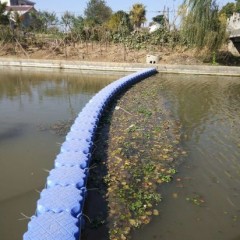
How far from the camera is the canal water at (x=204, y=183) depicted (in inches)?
222

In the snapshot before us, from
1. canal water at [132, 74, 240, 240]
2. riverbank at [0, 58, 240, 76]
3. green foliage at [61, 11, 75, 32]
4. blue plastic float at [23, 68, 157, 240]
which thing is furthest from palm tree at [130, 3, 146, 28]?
blue plastic float at [23, 68, 157, 240]

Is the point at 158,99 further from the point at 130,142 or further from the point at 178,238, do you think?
the point at 178,238

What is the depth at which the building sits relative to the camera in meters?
38.4

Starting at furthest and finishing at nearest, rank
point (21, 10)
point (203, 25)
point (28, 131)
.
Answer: point (21, 10) < point (203, 25) < point (28, 131)

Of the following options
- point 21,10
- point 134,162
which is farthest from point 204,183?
point 21,10

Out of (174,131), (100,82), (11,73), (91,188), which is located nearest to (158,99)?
(174,131)

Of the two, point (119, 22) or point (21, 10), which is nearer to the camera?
point (119, 22)

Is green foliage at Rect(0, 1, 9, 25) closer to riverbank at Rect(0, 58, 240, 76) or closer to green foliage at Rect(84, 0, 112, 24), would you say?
riverbank at Rect(0, 58, 240, 76)

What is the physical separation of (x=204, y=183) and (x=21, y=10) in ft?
210

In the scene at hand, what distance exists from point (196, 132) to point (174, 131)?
2.57ft

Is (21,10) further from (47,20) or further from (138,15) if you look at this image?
(138,15)

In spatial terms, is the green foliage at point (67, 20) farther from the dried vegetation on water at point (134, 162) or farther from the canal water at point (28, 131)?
the dried vegetation on water at point (134, 162)

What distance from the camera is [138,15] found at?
43938mm

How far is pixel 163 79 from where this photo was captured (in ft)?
74.4
